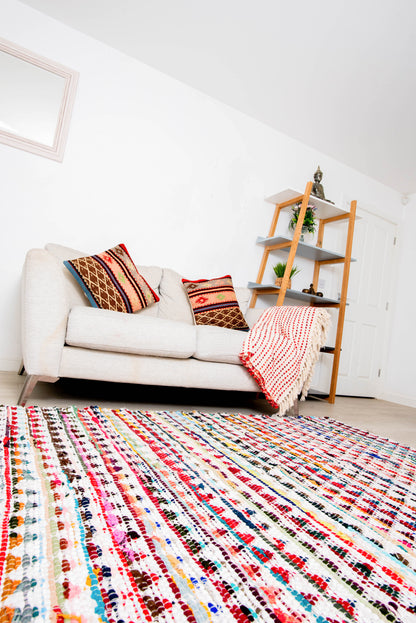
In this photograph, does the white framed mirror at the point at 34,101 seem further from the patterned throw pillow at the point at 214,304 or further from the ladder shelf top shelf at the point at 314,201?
the ladder shelf top shelf at the point at 314,201

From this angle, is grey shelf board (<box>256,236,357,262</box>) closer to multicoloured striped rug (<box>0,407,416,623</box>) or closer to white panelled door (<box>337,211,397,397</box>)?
white panelled door (<box>337,211,397,397</box>)

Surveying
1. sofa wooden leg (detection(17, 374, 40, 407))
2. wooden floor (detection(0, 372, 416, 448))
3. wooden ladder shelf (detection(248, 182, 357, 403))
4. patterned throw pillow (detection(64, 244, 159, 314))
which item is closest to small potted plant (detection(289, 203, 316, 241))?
wooden ladder shelf (detection(248, 182, 357, 403))

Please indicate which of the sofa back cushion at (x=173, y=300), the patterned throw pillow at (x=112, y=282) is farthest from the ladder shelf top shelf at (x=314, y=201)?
the patterned throw pillow at (x=112, y=282)

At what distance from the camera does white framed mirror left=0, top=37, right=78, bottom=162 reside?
98.7 inches

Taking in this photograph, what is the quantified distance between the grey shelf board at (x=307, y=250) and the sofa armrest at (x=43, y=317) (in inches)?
85.1

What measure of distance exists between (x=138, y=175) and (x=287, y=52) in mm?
1428

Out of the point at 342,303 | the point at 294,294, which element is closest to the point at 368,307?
the point at 342,303

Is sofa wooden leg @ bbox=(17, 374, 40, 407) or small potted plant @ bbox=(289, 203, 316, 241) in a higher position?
small potted plant @ bbox=(289, 203, 316, 241)

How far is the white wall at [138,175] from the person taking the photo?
253cm

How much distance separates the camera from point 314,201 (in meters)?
3.44

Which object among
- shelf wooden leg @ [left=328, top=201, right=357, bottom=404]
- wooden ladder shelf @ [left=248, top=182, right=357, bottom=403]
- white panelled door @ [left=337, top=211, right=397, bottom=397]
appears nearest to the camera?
wooden ladder shelf @ [left=248, top=182, right=357, bottom=403]

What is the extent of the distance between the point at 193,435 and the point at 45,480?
0.65 meters

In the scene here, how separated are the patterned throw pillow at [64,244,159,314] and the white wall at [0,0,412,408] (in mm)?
627

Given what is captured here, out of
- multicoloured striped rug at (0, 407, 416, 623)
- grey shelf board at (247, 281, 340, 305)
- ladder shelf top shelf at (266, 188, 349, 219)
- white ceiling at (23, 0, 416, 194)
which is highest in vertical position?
white ceiling at (23, 0, 416, 194)
